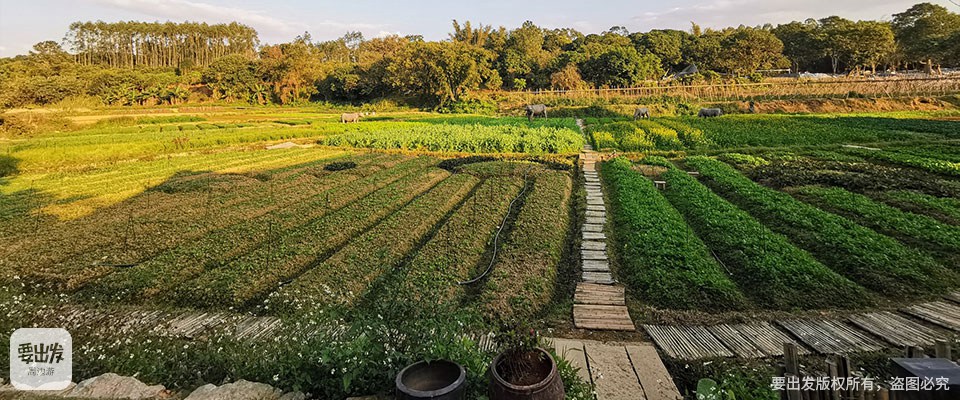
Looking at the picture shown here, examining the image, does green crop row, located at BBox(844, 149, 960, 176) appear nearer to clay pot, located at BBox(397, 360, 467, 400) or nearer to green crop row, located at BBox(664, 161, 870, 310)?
green crop row, located at BBox(664, 161, 870, 310)

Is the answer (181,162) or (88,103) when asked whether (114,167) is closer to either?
(181,162)

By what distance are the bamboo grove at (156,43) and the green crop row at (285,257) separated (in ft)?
341

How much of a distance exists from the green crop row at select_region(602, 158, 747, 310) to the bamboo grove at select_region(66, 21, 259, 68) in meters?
109

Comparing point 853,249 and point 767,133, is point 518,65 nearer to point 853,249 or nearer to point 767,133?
point 767,133

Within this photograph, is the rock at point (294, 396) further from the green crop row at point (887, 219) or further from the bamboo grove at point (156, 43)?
the bamboo grove at point (156, 43)

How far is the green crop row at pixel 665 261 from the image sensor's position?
7711 mm

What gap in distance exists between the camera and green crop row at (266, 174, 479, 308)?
7.74 metres

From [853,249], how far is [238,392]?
1153cm

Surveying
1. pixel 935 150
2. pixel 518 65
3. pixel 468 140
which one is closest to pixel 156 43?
pixel 518 65

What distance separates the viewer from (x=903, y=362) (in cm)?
379

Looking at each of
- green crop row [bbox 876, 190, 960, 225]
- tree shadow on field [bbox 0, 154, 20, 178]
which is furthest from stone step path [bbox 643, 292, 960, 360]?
tree shadow on field [bbox 0, 154, 20, 178]

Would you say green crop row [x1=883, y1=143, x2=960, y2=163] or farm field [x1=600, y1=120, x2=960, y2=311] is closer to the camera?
farm field [x1=600, y1=120, x2=960, y2=311]

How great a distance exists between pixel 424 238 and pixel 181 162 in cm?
1693

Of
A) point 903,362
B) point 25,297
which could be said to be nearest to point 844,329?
point 903,362
